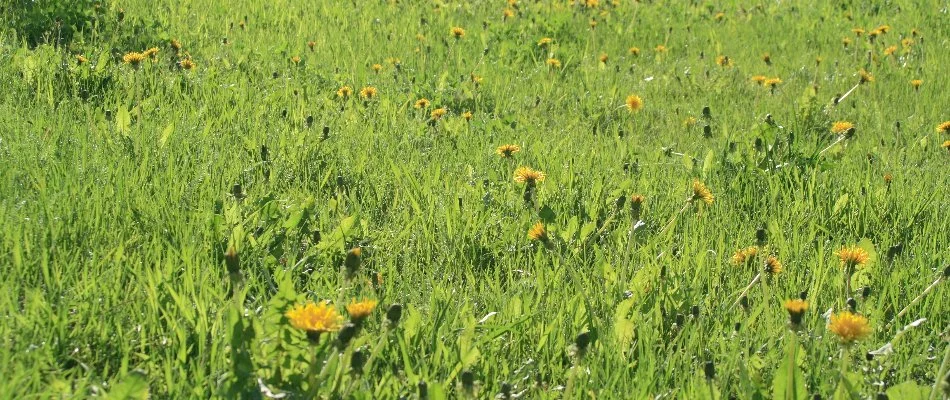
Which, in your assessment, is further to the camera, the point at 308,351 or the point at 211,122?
the point at 211,122

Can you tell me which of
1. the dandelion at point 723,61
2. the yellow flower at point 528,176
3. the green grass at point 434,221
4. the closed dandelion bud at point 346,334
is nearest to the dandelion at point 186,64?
the green grass at point 434,221

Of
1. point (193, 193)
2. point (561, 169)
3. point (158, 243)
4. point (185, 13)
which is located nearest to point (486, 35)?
point (185, 13)

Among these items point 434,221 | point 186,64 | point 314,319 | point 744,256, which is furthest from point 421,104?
point 314,319

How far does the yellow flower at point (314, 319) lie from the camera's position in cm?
153

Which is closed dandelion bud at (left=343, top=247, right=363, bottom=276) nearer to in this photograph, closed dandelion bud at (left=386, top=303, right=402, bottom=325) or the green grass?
the green grass

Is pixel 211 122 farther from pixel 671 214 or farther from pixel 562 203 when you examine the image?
pixel 671 214

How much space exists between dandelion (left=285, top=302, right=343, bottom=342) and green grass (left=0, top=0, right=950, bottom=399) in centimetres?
8

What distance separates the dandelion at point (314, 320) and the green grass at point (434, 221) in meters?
0.08

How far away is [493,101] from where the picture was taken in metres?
4.60

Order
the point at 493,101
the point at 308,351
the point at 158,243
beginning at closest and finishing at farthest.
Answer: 1. the point at 308,351
2. the point at 158,243
3. the point at 493,101

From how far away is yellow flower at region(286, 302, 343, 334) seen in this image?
153 cm

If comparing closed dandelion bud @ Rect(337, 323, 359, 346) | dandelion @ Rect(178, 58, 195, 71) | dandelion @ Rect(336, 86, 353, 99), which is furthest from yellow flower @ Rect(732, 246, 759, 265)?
dandelion @ Rect(178, 58, 195, 71)

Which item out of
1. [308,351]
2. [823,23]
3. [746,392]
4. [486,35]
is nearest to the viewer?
[308,351]

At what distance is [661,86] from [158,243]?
3667 millimetres
